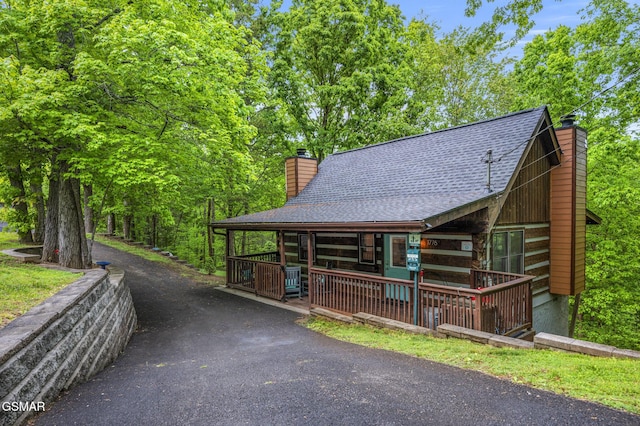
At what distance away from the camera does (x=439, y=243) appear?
9.09 m

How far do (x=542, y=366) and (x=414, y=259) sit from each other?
2937 millimetres

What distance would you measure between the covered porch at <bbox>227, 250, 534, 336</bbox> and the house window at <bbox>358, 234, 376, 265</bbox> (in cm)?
218

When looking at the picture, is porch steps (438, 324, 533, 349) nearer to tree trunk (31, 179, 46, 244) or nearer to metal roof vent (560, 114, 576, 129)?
metal roof vent (560, 114, 576, 129)

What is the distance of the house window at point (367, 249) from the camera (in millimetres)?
10602

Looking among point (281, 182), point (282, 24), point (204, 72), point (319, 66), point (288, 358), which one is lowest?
point (288, 358)

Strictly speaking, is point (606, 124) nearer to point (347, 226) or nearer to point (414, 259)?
point (414, 259)

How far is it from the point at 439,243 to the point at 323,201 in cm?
485

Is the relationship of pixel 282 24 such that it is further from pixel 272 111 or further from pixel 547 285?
pixel 547 285

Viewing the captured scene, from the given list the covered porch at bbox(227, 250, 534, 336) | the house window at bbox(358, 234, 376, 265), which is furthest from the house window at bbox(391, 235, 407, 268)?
the covered porch at bbox(227, 250, 534, 336)

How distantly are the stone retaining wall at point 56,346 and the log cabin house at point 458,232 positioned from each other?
475 cm

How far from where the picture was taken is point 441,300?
7.07 metres

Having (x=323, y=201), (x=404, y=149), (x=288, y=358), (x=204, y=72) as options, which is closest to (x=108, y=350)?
(x=288, y=358)

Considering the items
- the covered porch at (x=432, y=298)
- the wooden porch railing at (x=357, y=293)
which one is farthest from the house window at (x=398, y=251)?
the covered porch at (x=432, y=298)

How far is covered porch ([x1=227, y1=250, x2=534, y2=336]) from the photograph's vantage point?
656 centimetres
